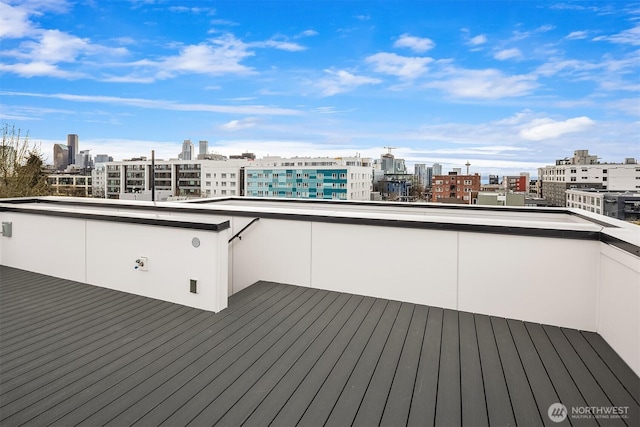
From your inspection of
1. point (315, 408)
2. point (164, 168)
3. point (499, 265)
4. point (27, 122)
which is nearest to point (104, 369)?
point (315, 408)

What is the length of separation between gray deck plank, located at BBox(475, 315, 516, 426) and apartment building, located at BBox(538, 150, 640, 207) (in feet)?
62.6

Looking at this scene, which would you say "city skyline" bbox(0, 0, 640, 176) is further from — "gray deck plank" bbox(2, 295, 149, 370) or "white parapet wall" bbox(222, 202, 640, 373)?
"gray deck plank" bbox(2, 295, 149, 370)

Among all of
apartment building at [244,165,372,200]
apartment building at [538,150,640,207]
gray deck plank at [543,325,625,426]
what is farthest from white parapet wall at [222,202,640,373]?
apartment building at [244,165,372,200]

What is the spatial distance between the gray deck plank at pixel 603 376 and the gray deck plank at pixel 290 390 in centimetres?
146

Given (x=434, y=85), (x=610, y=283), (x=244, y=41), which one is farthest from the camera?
(x=434, y=85)

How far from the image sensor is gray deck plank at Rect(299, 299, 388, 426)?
5.38ft

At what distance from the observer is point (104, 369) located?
6.73 ft

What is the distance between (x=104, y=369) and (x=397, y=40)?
65.4ft

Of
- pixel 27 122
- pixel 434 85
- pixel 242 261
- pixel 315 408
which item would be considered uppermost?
pixel 434 85

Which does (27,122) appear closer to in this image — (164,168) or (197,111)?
(197,111)

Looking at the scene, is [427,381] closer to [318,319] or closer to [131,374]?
[318,319]

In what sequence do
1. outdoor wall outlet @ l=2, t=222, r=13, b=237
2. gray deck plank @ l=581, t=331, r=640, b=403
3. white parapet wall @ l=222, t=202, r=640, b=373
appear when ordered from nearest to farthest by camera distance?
gray deck plank @ l=581, t=331, r=640, b=403
white parapet wall @ l=222, t=202, r=640, b=373
outdoor wall outlet @ l=2, t=222, r=13, b=237

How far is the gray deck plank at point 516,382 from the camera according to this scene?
→ 167cm

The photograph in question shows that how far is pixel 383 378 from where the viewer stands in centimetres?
197
